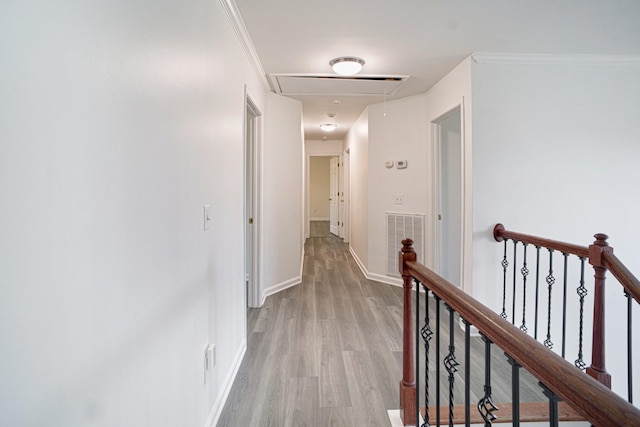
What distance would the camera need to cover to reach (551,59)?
2822mm

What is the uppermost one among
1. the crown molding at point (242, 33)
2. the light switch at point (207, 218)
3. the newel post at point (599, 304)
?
the crown molding at point (242, 33)

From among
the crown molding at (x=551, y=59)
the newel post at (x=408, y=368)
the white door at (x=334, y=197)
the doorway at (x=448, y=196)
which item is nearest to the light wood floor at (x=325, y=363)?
the newel post at (x=408, y=368)

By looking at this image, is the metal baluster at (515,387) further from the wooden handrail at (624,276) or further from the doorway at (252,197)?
the doorway at (252,197)

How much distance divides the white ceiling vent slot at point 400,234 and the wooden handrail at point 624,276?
2230mm

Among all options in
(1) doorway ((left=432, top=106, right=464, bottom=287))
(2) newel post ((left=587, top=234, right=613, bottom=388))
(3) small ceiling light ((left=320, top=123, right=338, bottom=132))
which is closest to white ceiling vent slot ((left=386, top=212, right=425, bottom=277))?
(1) doorway ((left=432, top=106, right=464, bottom=287))

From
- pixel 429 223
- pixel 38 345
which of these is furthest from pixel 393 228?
pixel 38 345

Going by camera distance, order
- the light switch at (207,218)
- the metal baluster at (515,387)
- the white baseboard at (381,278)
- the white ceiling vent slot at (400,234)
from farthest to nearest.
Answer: the white baseboard at (381,278)
the white ceiling vent slot at (400,234)
the light switch at (207,218)
the metal baluster at (515,387)

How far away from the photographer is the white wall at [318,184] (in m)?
10.9

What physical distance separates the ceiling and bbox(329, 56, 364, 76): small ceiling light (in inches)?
2.7

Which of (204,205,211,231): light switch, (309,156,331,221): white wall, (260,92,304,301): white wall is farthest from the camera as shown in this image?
(309,156,331,221): white wall

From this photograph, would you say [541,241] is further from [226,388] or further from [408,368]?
[226,388]

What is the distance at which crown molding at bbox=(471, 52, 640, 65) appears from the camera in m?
2.78

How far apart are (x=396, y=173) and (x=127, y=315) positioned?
12.4 ft

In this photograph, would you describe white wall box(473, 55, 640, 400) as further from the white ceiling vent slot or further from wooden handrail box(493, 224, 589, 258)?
the white ceiling vent slot
